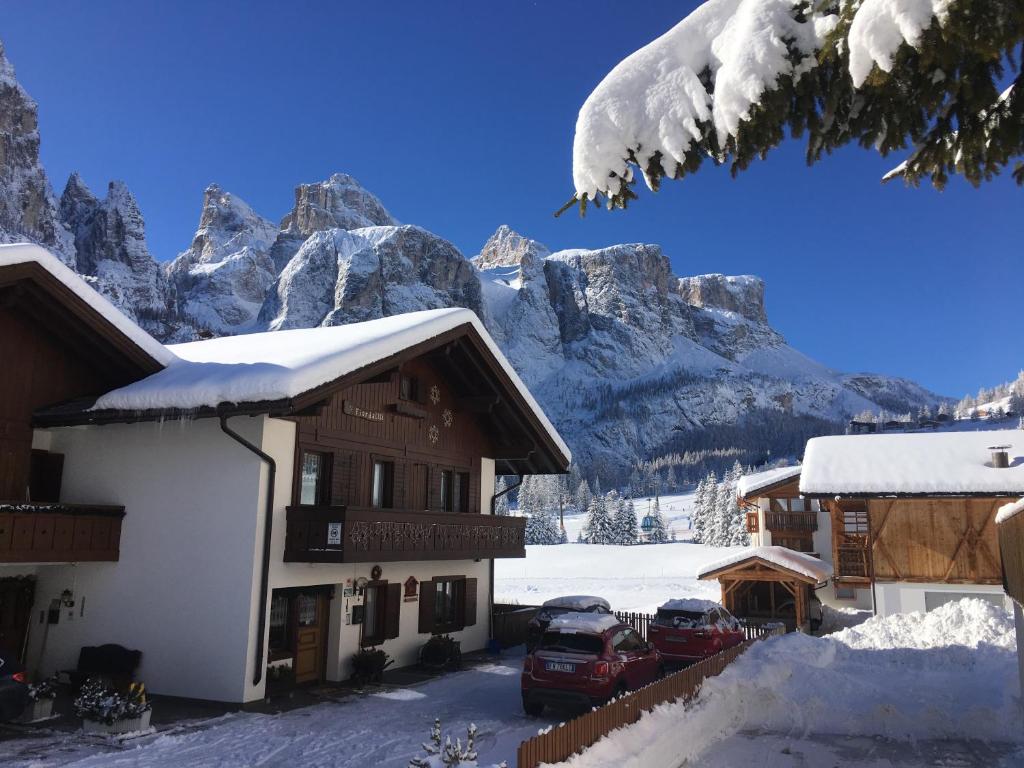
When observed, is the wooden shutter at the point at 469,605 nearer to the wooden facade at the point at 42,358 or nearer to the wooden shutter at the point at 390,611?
the wooden shutter at the point at 390,611

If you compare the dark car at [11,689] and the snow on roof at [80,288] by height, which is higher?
the snow on roof at [80,288]

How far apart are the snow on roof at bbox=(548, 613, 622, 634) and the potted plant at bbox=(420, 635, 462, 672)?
18.7ft

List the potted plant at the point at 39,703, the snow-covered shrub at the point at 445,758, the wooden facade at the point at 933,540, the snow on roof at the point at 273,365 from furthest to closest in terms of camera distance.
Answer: the wooden facade at the point at 933,540 → the snow on roof at the point at 273,365 → the potted plant at the point at 39,703 → the snow-covered shrub at the point at 445,758

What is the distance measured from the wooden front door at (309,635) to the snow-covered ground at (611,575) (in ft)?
79.3

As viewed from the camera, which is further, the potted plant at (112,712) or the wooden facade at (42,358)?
the wooden facade at (42,358)

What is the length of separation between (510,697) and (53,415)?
10722mm

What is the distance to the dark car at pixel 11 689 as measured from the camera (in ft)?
37.7

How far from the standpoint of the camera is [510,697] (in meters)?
16.2

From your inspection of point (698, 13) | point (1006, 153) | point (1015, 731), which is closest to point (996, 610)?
point (1015, 731)

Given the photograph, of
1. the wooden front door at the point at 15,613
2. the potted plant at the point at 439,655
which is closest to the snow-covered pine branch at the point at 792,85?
the wooden front door at the point at 15,613

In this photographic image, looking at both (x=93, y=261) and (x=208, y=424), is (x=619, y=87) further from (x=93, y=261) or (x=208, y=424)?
(x=93, y=261)

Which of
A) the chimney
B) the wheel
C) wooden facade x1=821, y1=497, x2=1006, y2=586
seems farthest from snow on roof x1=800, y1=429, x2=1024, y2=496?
the wheel

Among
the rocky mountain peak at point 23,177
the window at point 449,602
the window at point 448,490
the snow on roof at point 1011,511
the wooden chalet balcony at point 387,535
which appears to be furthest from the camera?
the rocky mountain peak at point 23,177

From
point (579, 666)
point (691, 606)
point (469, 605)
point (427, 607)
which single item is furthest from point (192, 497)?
point (691, 606)
